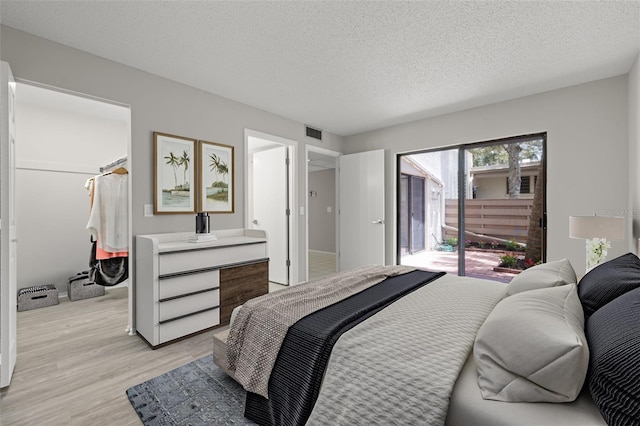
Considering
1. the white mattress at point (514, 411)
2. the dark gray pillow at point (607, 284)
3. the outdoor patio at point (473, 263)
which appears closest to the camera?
the white mattress at point (514, 411)

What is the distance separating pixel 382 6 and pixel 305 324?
2086 mm

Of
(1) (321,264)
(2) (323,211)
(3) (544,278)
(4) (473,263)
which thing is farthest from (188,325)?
(2) (323,211)

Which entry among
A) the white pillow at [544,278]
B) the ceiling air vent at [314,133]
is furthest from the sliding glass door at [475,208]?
the white pillow at [544,278]

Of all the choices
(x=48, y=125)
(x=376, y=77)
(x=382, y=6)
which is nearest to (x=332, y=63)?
(x=376, y=77)

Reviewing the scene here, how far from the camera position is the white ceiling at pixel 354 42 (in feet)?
6.43

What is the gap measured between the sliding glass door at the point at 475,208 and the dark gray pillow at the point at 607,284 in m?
2.43

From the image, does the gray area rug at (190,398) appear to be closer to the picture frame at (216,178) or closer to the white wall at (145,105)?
the white wall at (145,105)

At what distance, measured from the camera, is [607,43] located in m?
2.35

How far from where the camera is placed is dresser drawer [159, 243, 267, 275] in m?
2.52

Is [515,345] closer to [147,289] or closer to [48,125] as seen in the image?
[147,289]

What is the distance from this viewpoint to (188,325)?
2662mm

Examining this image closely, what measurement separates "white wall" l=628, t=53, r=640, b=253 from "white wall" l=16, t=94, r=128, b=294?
20.5 ft

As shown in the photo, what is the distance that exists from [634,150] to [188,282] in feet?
14.3

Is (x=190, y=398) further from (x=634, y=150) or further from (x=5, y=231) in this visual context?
(x=634, y=150)
